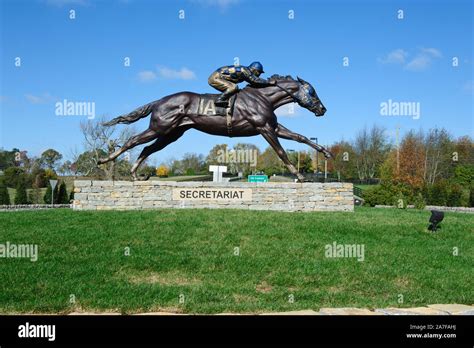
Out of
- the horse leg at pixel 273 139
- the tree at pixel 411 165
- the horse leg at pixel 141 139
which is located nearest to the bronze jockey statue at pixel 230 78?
the horse leg at pixel 273 139

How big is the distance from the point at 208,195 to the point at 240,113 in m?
2.77

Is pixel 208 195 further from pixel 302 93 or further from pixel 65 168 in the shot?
pixel 65 168

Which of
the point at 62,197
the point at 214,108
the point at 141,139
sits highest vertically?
the point at 214,108

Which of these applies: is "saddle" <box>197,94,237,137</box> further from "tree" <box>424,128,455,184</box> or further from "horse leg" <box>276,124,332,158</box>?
"tree" <box>424,128,455,184</box>

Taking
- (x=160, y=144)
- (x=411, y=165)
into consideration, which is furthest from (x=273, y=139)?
(x=411, y=165)

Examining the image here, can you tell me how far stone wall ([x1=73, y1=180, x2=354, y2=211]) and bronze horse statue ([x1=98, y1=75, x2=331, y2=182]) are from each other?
786 millimetres

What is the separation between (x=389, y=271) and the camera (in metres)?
8.85

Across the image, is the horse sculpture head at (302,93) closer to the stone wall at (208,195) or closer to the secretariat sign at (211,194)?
the stone wall at (208,195)

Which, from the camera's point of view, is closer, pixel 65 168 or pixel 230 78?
pixel 230 78

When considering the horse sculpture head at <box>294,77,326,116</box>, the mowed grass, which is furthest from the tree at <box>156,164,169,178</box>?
the mowed grass

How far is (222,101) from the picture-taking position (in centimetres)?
1439

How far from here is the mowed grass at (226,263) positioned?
7.10 m

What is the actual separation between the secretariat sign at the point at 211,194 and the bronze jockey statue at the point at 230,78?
271 cm
